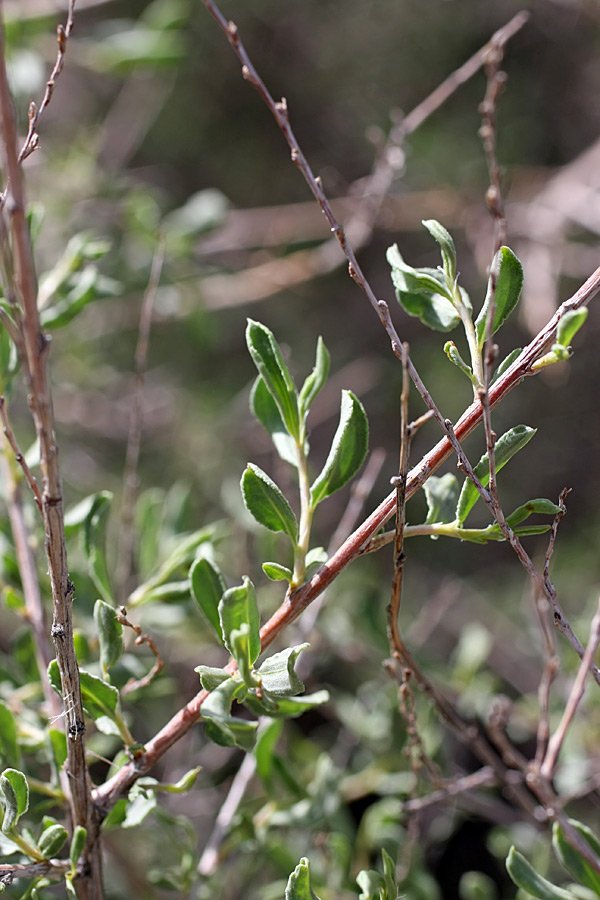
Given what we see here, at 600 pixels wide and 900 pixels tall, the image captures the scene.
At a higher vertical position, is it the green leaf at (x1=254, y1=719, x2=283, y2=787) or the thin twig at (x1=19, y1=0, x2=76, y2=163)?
the thin twig at (x1=19, y1=0, x2=76, y2=163)

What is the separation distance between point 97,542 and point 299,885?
34 centimetres

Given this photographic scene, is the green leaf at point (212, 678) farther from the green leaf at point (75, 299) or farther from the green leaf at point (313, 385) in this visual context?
the green leaf at point (75, 299)

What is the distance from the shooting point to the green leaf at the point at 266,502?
553 millimetres

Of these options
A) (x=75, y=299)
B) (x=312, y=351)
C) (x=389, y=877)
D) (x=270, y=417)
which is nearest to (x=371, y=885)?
(x=389, y=877)

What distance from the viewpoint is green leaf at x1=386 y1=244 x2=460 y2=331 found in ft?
1.84

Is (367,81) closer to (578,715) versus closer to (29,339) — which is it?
(578,715)

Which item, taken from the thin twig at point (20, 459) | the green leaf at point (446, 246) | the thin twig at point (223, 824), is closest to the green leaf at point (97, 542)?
the thin twig at point (20, 459)

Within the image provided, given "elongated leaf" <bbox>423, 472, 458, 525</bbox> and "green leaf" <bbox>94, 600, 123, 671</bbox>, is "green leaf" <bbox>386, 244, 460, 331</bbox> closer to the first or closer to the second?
"elongated leaf" <bbox>423, 472, 458, 525</bbox>

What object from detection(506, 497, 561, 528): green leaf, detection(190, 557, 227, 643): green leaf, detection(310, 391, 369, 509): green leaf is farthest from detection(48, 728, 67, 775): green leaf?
detection(506, 497, 561, 528): green leaf

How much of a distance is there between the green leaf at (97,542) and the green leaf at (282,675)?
0.72 feet

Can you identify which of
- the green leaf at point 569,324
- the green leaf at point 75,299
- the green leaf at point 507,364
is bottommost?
the green leaf at point 507,364

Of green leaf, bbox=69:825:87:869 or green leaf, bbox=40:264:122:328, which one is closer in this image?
green leaf, bbox=69:825:87:869

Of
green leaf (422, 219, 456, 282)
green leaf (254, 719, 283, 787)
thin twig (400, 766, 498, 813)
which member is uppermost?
green leaf (422, 219, 456, 282)

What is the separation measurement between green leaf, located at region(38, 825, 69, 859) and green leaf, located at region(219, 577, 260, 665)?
0.19m
